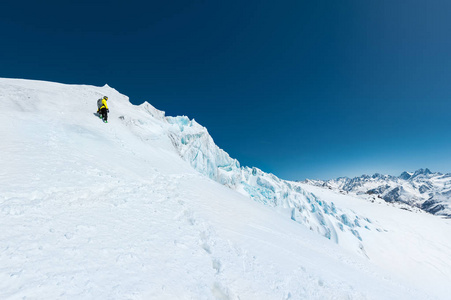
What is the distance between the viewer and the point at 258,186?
4488cm

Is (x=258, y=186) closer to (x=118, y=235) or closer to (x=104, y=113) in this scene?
(x=104, y=113)

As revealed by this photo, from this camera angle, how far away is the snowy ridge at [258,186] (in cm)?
3219

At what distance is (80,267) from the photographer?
3600mm

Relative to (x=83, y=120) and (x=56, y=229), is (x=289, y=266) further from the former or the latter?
(x=83, y=120)

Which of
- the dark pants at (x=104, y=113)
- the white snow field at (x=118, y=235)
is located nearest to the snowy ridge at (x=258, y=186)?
the dark pants at (x=104, y=113)

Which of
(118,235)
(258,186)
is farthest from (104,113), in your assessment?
(258,186)

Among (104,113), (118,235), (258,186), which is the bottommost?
(118,235)

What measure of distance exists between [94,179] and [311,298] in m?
8.40

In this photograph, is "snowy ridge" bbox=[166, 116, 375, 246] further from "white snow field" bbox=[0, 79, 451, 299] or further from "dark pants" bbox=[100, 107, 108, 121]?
"white snow field" bbox=[0, 79, 451, 299]

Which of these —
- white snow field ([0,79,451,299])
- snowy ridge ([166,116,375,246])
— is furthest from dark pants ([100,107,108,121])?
snowy ridge ([166,116,375,246])

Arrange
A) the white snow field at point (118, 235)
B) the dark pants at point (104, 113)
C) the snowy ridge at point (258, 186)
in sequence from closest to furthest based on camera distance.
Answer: the white snow field at point (118, 235)
the dark pants at point (104, 113)
the snowy ridge at point (258, 186)

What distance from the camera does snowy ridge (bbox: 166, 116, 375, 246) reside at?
32.2 metres

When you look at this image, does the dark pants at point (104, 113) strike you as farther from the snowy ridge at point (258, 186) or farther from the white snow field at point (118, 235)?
the snowy ridge at point (258, 186)

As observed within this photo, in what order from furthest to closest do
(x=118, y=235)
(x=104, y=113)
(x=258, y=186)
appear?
1. (x=258, y=186)
2. (x=104, y=113)
3. (x=118, y=235)
